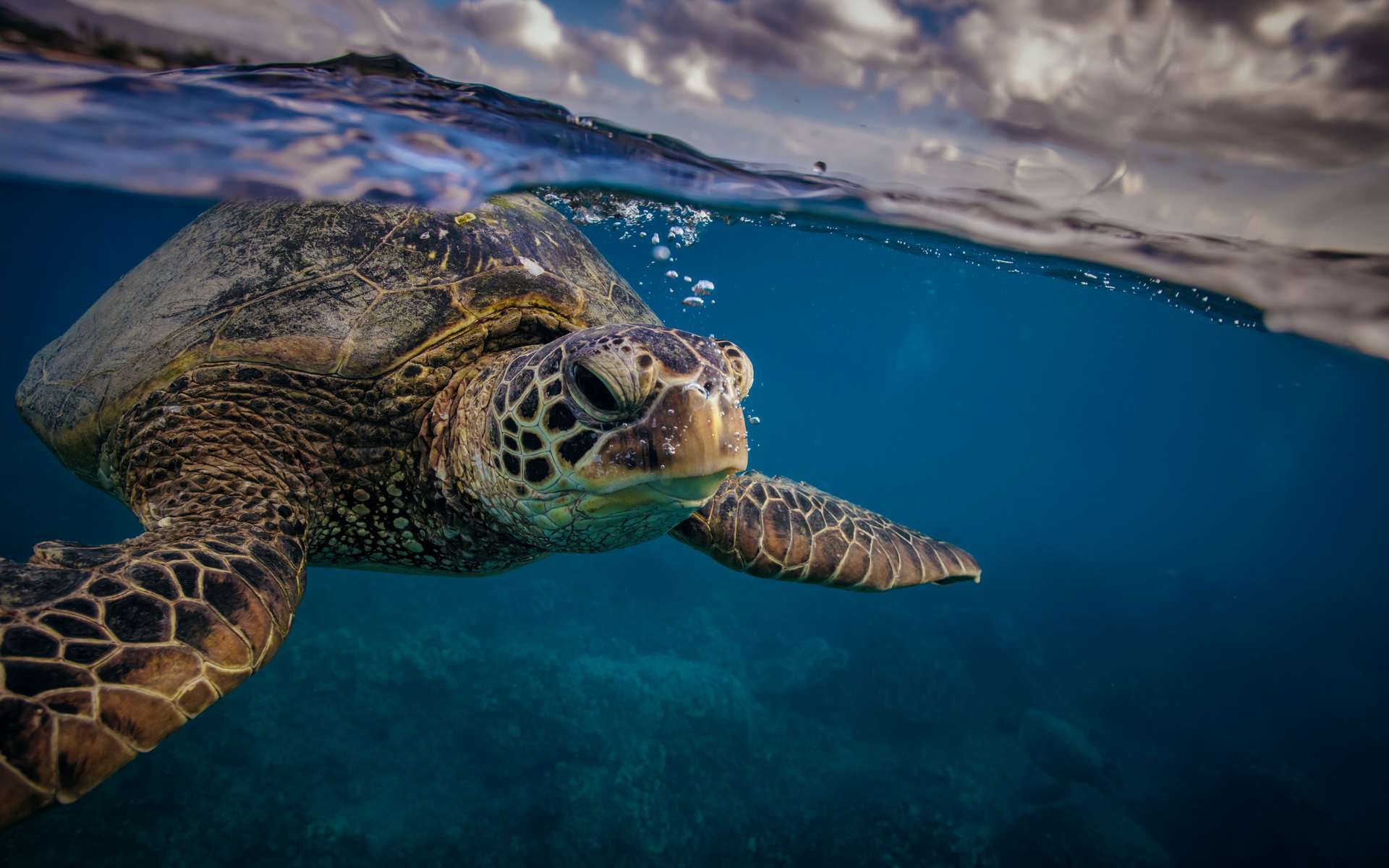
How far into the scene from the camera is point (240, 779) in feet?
22.4

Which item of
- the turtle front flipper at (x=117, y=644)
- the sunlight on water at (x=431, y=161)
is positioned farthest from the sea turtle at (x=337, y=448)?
the sunlight on water at (x=431, y=161)

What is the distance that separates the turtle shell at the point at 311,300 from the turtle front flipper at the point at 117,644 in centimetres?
110

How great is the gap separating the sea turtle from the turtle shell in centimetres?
2

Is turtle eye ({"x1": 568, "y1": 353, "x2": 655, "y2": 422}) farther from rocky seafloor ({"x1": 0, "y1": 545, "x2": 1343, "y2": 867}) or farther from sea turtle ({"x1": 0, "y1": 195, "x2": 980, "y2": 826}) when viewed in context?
rocky seafloor ({"x1": 0, "y1": 545, "x2": 1343, "y2": 867})

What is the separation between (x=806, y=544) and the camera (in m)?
3.73

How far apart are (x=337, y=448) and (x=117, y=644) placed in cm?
134

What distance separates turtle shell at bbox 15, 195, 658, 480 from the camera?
2.98m

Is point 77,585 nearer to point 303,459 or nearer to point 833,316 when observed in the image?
point 303,459

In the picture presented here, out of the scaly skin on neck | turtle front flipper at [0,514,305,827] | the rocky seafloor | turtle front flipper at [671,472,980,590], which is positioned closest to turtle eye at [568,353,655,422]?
the scaly skin on neck

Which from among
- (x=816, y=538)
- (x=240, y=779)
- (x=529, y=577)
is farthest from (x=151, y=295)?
(x=529, y=577)

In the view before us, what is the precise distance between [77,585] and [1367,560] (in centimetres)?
8936

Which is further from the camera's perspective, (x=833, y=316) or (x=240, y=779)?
(x=833, y=316)

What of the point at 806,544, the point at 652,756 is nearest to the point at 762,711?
the point at 652,756

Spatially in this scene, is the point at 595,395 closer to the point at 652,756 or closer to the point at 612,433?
the point at 612,433
